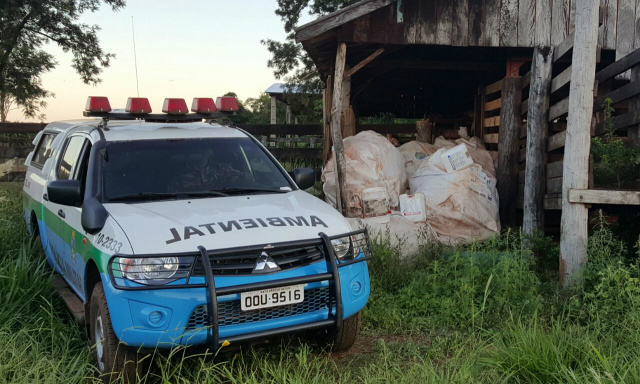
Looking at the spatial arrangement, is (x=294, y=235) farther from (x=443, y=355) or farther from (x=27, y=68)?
(x=27, y=68)

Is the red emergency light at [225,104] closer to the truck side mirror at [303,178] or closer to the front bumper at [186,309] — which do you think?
the truck side mirror at [303,178]

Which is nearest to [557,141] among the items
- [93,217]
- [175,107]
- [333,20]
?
[333,20]

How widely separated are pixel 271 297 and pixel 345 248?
0.69 meters

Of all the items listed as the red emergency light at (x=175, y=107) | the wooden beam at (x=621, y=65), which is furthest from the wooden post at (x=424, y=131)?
the red emergency light at (x=175, y=107)

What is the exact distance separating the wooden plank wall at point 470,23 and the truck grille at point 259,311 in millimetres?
5506

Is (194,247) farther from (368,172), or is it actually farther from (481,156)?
(481,156)

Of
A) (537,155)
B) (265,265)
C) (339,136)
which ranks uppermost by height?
(339,136)

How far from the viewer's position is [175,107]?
6.07 meters

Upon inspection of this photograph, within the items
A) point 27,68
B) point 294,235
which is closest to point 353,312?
point 294,235

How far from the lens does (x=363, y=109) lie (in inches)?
635

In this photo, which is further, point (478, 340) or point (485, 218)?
point (485, 218)

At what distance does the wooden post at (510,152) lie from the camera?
920cm

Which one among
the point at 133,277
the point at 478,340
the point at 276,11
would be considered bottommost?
the point at 478,340

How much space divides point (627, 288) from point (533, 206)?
11.2 feet
